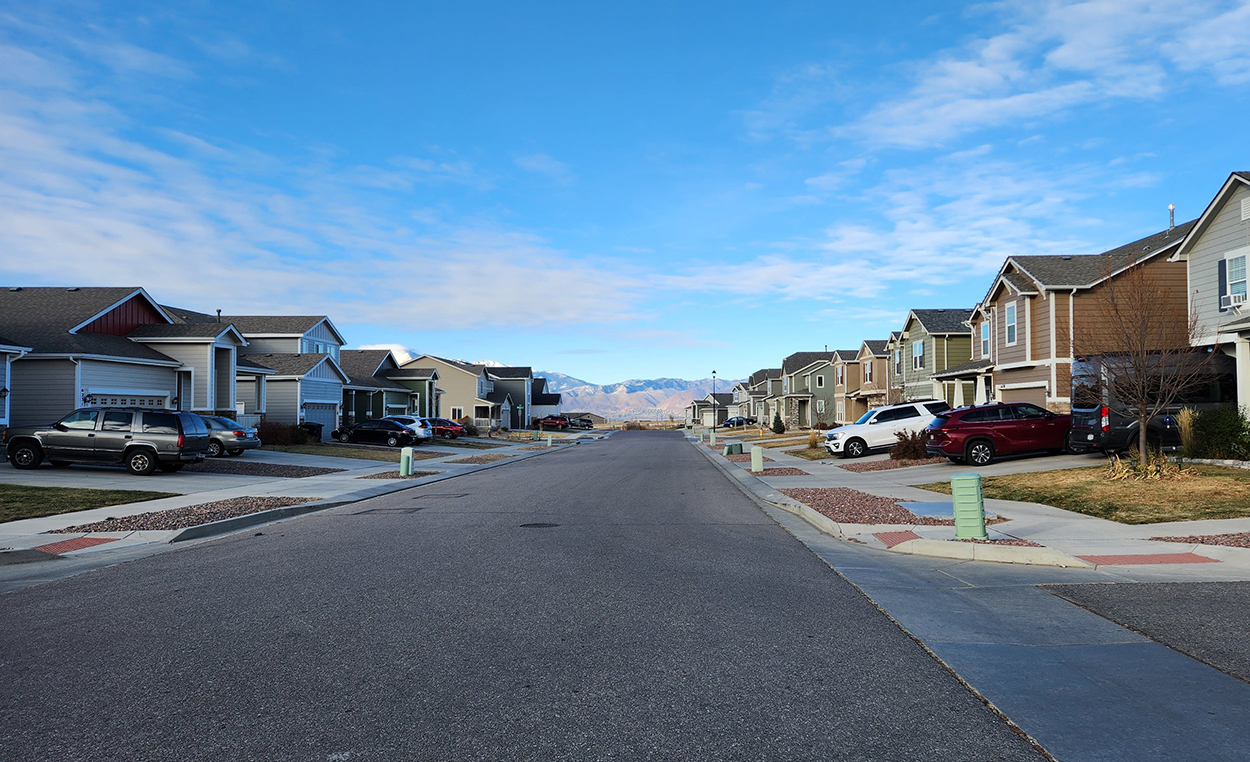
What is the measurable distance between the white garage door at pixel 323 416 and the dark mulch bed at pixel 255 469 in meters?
17.8

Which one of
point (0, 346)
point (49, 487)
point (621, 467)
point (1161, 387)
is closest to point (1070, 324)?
point (1161, 387)

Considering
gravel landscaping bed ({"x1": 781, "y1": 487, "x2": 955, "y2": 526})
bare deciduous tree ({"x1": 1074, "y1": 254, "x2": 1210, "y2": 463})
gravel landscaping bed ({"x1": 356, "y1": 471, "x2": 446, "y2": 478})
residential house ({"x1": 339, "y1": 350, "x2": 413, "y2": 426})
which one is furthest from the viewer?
residential house ({"x1": 339, "y1": 350, "x2": 413, "y2": 426})

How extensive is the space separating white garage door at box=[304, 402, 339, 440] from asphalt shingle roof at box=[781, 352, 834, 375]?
46318 mm

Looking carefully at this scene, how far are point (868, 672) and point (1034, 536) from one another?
7188 millimetres

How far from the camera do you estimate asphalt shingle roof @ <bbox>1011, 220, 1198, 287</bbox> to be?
25.7m

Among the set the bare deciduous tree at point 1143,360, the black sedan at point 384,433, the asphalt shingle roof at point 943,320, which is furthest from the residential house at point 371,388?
the bare deciduous tree at point 1143,360

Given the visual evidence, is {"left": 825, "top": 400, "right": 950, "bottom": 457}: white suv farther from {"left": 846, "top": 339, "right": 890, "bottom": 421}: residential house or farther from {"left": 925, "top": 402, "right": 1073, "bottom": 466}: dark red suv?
{"left": 846, "top": 339, "right": 890, "bottom": 421}: residential house

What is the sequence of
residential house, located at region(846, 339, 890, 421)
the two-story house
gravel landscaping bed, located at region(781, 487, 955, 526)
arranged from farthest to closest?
the two-story house, residential house, located at region(846, 339, 890, 421), gravel landscaping bed, located at region(781, 487, 955, 526)

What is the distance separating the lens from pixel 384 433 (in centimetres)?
4256

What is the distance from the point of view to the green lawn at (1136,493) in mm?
12719

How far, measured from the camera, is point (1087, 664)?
558 centimetres

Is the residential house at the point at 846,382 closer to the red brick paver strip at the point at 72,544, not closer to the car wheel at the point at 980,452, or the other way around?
the car wheel at the point at 980,452

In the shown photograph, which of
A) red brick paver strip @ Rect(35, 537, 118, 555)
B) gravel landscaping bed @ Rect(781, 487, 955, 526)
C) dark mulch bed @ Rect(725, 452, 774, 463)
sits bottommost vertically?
dark mulch bed @ Rect(725, 452, 774, 463)

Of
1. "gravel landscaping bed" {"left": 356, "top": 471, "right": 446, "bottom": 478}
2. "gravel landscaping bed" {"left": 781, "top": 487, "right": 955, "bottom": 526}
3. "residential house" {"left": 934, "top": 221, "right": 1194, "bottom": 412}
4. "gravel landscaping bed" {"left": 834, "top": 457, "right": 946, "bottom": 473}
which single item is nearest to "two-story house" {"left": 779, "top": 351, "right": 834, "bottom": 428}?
"residential house" {"left": 934, "top": 221, "right": 1194, "bottom": 412}
